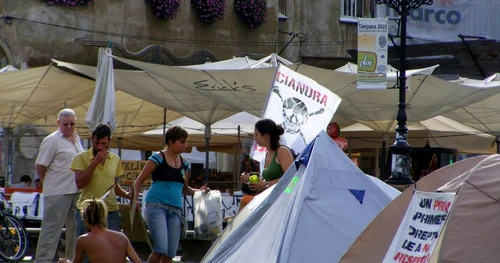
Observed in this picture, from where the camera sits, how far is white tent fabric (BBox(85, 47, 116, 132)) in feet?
57.1

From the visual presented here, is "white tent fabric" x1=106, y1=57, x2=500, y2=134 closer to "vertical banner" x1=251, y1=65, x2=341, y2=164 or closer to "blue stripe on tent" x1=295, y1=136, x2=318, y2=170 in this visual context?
"vertical banner" x1=251, y1=65, x2=341, y2=164

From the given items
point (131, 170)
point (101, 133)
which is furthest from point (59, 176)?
point (131, 170)

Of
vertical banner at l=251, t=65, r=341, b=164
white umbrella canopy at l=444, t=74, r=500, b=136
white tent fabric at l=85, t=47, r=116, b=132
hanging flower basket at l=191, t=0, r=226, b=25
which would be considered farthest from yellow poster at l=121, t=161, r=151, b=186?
vertical banner at l=251, t=65, r=341, b=164

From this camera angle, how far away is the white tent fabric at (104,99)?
17406mm

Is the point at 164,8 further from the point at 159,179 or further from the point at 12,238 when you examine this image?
the point at 159,179

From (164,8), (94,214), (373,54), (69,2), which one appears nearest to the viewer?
(94,214)

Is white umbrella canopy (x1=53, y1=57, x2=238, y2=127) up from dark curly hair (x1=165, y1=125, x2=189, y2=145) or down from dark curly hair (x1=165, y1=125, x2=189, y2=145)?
up

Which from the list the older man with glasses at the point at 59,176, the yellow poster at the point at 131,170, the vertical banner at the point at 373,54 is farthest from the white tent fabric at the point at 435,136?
the older man with glasses at the point at 59,176

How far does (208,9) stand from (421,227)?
22.3m

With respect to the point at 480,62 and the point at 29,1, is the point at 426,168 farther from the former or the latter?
the point at 29,1

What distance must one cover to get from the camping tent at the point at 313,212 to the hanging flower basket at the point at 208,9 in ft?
67.1

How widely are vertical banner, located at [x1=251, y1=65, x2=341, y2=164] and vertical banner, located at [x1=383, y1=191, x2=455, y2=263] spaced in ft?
16.2

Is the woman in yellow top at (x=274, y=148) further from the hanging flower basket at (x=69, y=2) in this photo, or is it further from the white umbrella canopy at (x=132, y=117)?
the hanging flower basket at (x=69, y=2)

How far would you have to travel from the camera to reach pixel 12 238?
14266mm
